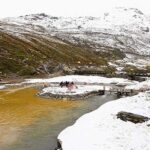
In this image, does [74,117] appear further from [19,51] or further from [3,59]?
[19,51]

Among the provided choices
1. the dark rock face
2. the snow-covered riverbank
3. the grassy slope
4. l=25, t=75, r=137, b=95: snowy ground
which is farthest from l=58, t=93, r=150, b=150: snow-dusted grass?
the grassy slope

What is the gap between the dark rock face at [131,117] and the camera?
129 feet

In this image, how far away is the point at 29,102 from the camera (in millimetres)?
61969

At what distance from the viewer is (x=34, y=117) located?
48406 mm

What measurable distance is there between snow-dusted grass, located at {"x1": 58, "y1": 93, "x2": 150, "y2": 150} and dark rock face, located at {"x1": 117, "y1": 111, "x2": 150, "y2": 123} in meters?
0.67

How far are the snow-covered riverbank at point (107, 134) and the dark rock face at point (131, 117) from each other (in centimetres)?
62

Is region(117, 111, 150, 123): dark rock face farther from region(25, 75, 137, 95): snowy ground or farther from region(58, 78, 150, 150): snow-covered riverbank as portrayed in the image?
region(25, 75, 137, 95): snowy ground

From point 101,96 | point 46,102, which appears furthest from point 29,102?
point 101,96

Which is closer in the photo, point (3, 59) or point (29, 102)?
point (29, 102)

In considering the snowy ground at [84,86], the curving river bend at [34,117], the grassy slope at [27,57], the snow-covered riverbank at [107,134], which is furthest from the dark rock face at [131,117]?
the grassy slope at [27,57]

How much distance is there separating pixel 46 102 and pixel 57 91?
938cm

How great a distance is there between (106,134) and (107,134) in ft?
0.31

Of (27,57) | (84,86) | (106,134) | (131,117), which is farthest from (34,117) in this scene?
(27,57)

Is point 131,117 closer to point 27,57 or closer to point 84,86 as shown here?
point 84,86
